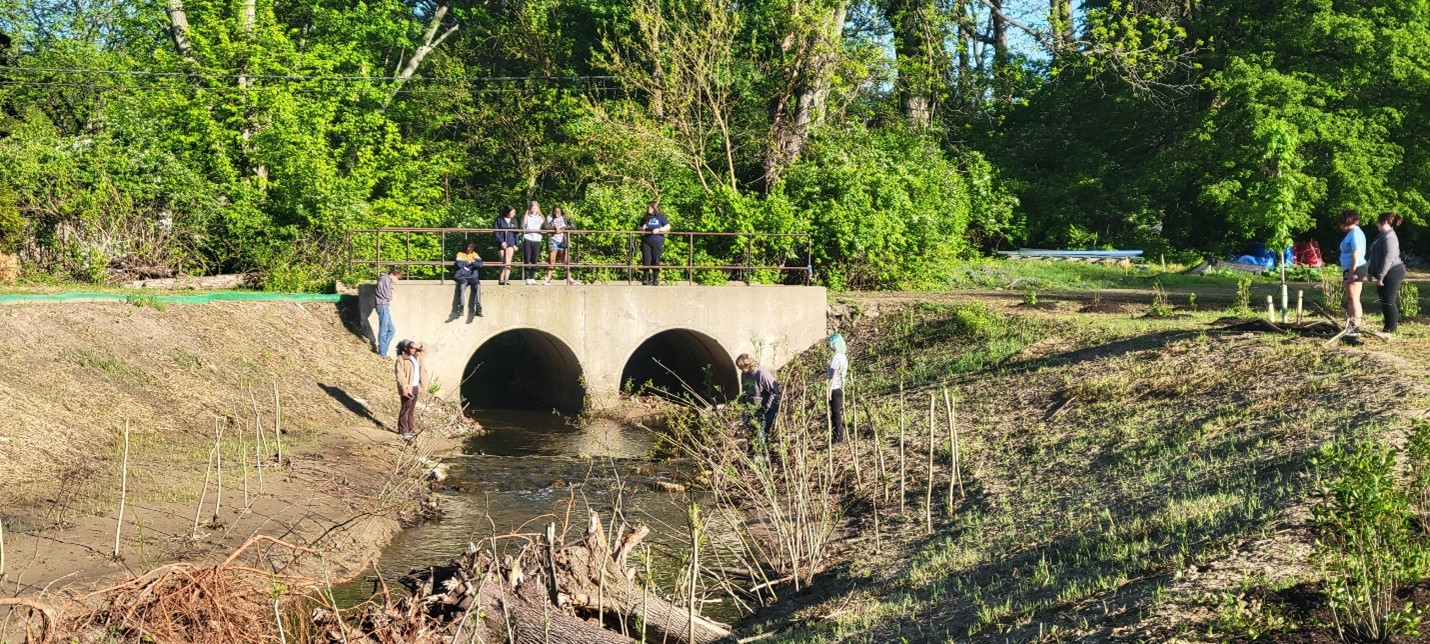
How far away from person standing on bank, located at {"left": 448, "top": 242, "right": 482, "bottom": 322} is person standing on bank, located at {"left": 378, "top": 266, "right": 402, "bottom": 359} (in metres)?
A: 1.08

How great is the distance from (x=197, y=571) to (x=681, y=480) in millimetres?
9852

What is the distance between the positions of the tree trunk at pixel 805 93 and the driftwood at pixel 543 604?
70.0 feet

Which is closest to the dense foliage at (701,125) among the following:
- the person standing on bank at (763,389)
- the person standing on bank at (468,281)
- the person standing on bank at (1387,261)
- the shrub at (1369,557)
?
the person standing on bank at (468,281)

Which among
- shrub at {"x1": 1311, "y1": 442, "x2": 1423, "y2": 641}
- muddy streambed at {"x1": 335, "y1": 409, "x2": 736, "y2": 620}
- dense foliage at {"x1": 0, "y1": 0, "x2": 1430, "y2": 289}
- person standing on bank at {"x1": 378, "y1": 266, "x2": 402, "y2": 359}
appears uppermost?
dense foliage at {"x1": 0, "y1": 0, "x2": 1430, "y2": 289}

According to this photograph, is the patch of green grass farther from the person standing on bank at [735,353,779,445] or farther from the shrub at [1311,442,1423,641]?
the shrub at [1311,442,1423,641]

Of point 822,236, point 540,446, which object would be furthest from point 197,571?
point 822,236

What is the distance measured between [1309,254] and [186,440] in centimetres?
3034

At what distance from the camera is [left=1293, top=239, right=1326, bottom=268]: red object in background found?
122ft

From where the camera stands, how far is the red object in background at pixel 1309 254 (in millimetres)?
37153

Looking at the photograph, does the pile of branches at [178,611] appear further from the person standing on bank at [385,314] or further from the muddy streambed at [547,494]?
the person standing on bank at [385,314]

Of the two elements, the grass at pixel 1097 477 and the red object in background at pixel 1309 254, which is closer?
the grass at pixel 1097 477

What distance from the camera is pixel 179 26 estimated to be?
34.6 m

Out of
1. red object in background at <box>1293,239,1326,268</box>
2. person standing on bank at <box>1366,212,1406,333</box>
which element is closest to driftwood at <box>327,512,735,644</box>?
person standing on bank at <box>1366,212,1406,333</box>

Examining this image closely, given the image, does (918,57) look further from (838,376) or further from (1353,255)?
(1353,255)
